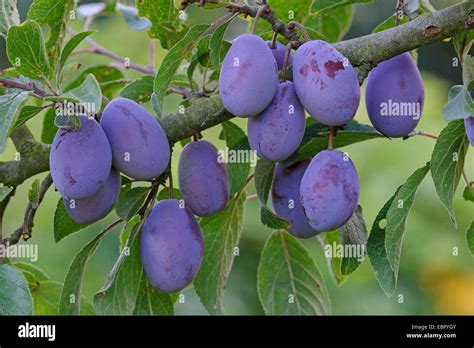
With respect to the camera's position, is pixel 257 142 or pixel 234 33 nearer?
pixel 257 142

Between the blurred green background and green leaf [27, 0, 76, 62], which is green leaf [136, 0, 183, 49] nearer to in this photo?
green leaf [27, 0, 76, 62]

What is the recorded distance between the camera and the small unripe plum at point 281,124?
809 millimetres

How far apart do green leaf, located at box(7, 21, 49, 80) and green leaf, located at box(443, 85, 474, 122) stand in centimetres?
45

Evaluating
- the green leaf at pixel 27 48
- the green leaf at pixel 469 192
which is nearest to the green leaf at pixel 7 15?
the green leaf at pixel 27 48

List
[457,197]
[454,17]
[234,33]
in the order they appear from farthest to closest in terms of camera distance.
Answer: [234,33]
[457,197]
[454,17]

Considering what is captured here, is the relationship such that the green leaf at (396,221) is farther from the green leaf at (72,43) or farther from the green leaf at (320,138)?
the green leaf at (72,43)

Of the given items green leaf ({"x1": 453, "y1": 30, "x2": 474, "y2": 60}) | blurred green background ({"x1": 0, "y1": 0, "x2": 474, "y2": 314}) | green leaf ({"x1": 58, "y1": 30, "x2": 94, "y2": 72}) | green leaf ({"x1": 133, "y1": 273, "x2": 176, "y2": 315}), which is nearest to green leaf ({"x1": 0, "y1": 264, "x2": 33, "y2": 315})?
green leaf ({"x1": 133, "y1": 273, "x2": 176, "y2": 315})

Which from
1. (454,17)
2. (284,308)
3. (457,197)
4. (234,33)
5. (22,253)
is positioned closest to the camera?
(454,17)

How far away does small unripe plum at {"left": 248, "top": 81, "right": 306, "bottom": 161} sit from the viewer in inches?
31.9

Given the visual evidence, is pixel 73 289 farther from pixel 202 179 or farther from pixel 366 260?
pixel 366 260
